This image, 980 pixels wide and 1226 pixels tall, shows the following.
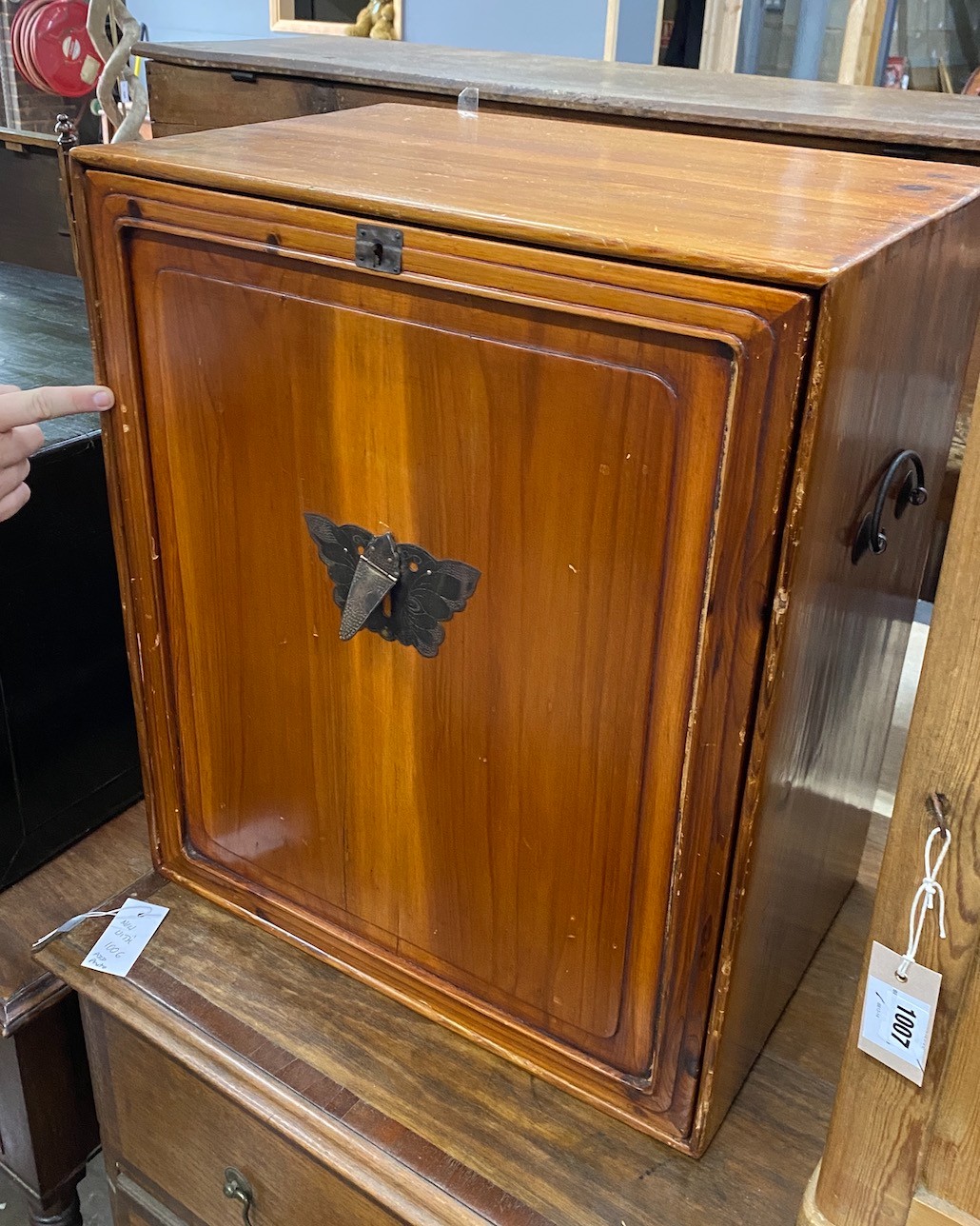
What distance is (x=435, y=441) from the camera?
643mm

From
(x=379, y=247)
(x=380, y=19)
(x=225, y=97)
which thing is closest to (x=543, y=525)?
(x=379, y=247)

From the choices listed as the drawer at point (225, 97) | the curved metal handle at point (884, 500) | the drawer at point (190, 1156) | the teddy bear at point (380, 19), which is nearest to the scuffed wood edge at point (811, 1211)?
the drawer at point (190, 1156)

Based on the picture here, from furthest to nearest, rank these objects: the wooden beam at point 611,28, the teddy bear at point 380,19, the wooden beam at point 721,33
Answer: the teddy bear at point 380,19, the wooden beam at point 611,28, the wooden beam at point 721,33

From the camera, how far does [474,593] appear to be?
670 millimetres

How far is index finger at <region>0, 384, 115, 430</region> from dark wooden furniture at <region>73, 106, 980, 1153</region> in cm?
2

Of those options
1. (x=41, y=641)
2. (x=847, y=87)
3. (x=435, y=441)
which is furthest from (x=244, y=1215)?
(x=847, y=87)

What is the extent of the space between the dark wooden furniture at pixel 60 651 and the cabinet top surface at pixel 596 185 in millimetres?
343

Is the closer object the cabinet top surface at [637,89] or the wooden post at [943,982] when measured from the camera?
the wooden post at [943,982]

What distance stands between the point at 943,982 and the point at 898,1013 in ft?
0.10

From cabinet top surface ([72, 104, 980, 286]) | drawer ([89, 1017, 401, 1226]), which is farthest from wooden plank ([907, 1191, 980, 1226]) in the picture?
cabinet top surface ([72, 104, 980, 286])

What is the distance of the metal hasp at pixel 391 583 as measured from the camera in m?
0.68

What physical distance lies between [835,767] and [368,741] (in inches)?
13.1

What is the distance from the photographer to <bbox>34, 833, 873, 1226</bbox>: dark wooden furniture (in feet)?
2.38

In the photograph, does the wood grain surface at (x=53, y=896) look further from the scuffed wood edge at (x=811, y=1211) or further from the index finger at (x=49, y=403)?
the scuffed wood edge at (x=811, y=1211)
